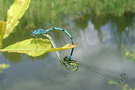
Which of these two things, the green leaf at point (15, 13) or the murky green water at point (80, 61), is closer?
the green leaf at point (15, 13)

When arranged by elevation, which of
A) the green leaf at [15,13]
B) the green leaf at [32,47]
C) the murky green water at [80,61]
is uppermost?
the green leaf at [15,13]

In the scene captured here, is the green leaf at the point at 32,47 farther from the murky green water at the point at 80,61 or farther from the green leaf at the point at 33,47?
the murky green water at the point at 80,61

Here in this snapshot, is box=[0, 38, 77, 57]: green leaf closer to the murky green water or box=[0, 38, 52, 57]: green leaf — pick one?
box=[0, 38, 52, 57]: green leaf

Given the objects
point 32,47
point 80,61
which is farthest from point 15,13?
point 80,61

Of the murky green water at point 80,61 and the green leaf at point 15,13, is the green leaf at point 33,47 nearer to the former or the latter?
the green leaf at point 15,13

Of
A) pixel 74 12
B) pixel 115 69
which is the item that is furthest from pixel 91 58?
pixel 74 12

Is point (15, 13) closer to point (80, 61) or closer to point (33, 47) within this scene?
point (33, 47)

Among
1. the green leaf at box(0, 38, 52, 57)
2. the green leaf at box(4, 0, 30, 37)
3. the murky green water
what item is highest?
the green leaf at box(4, 0, 30, 37)

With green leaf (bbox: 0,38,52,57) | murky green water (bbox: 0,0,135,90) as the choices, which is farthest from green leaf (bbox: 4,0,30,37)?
murky green water (bbox: 0,0,135,90)

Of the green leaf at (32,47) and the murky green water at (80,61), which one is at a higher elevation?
the green leaf at (32,47)

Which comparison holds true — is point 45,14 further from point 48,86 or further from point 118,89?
point 118,89

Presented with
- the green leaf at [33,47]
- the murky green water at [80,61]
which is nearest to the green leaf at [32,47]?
the green leaf at [33,47]
